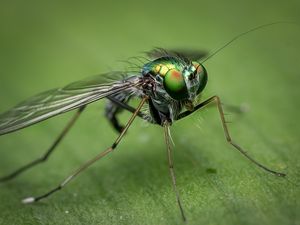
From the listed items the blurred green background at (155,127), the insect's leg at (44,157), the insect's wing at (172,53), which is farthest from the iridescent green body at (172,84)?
the insect's leg at (44,157)

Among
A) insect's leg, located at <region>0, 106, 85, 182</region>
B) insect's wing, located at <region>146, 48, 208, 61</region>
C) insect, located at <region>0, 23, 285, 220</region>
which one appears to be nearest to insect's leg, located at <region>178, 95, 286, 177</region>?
insect, located at <region>0, 23, 285, 220</region>

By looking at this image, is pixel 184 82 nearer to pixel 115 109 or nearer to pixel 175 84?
pixel 175 84

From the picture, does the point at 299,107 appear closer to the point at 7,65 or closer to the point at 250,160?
the point at 250,160

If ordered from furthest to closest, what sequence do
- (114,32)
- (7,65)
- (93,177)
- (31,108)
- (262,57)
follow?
(114,32), (7,65), (262,57), (93,177), (31,108)

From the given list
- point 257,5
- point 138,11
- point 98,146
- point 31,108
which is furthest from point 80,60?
point 257,5

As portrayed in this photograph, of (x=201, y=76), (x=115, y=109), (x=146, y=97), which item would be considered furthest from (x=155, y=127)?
(x=201, y=76)

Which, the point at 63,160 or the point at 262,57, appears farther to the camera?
the point at 262,57

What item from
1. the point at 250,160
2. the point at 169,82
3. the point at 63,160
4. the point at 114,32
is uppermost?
the point at 114,32
